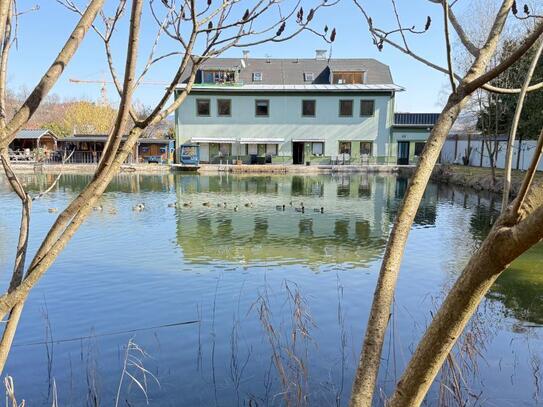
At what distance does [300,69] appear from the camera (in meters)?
38.9

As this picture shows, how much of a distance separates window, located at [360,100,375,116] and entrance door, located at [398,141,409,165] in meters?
3.27

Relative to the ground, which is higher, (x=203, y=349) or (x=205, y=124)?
(x=205, y=124)

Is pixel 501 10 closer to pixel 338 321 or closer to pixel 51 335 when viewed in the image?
pixel 338 321

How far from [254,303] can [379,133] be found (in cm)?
3144

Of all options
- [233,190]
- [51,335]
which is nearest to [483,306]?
[51,335]

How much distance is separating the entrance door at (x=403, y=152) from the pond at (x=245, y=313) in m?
21.8

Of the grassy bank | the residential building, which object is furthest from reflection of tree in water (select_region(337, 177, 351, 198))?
the residential building

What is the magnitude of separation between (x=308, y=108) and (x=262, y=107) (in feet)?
11.6

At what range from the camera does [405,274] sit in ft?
30.7

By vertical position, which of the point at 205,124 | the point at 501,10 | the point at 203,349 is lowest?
the point at 203,349

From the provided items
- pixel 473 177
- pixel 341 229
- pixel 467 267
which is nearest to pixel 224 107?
pixel 473 177

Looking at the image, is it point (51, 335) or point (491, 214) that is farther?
point (491, 214)

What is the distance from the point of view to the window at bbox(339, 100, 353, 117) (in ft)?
121

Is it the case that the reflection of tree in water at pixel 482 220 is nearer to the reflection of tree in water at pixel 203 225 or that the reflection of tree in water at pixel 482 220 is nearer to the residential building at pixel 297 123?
the reflection of tree in water at pixel 203 225
